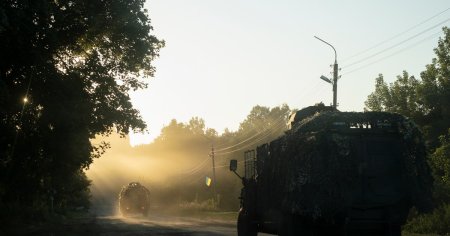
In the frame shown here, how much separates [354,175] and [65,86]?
1637cm

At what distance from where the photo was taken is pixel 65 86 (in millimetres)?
22891

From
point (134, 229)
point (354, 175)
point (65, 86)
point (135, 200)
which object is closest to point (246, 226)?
point (354, 175)

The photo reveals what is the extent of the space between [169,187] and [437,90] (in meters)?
53.7

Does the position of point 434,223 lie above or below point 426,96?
below

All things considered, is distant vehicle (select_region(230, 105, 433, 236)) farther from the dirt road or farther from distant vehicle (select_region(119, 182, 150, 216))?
distant vehicle (select_region(119, 182, 150, 216))

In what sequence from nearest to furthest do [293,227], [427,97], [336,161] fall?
1. [336,161]
2. [293,227]
3. [427,97]

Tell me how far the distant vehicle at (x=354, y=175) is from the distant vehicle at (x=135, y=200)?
4056 cm

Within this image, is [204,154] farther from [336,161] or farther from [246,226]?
[336,161]

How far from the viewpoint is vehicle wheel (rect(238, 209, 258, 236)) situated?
14.8 meters

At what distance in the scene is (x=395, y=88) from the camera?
56.6m

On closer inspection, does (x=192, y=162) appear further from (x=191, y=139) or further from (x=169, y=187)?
(x=169, y=187)

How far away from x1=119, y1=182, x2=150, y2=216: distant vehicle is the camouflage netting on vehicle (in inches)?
1599

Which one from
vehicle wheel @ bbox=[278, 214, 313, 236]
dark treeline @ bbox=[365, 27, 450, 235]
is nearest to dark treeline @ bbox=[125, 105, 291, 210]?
dark treeline @ bbox=[365, 27, 450, 235]

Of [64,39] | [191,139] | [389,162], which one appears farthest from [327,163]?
[191,139]
